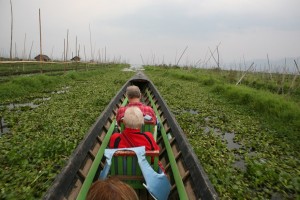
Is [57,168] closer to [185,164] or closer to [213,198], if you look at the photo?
[185,164]

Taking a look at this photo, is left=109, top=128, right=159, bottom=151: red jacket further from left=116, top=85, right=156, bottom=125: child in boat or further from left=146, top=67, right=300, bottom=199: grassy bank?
left=146, top=67, right=300, bottom=199: grassy bank

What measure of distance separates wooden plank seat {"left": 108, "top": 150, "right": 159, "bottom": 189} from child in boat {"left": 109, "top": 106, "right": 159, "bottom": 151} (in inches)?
7.5

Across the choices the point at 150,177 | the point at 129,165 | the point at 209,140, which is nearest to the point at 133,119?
the point at 129,165

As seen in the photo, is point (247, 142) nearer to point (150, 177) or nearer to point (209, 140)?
point (209, 140)

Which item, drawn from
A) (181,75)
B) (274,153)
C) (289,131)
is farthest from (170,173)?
(181,75)

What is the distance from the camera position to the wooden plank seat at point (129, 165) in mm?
2871

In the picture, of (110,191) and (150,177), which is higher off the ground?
(110,191)

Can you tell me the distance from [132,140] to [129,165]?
316 millimetres

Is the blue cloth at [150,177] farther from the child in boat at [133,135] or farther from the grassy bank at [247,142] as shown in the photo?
the grassy bank at [247,142]

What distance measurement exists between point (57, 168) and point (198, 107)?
22.0ft

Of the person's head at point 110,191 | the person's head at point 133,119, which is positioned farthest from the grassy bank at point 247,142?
the person's head at point 110,191

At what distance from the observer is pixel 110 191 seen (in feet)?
Result: 4.97

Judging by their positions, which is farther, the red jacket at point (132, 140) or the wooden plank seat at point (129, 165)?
the red jacket at point (132, 140)

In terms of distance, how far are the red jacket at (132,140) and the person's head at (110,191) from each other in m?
1.44
